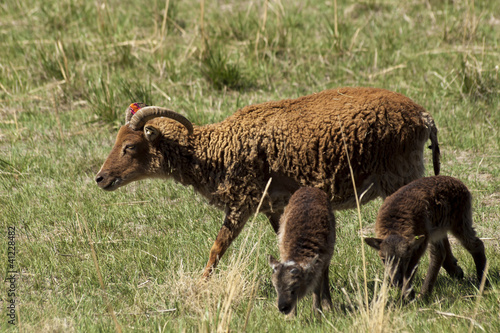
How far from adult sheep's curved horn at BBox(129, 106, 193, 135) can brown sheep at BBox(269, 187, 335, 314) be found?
4.86 feet

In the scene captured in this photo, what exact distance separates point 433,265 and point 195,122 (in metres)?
4.67

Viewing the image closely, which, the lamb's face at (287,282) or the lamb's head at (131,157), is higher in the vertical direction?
the lamb's head at (131,157)

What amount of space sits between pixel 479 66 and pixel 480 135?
1.35 m

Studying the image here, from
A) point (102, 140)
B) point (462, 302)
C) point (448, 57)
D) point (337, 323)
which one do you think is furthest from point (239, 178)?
point (448, 57)

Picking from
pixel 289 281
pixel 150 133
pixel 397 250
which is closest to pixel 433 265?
pixel 397 250

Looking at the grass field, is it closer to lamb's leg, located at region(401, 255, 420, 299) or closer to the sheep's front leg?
lamb's leg, located at region(401, 255, 420, 299)

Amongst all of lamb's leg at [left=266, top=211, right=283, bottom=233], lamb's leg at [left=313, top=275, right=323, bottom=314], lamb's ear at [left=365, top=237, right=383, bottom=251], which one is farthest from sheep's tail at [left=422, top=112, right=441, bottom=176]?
lamb's leg at [left=313, top=275, right=323, bottom=314]

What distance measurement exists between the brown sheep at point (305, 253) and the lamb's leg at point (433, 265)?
2.73ft

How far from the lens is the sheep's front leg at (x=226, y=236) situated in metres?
6.33

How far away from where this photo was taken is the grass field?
5.56 m

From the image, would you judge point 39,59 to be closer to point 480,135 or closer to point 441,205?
point 480,135

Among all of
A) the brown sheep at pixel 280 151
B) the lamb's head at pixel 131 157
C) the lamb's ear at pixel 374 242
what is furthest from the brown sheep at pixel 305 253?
the lamb's head at pixel 131 157

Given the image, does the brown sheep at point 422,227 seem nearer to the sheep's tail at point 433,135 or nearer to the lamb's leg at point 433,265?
the lamb's leg at point 433,265

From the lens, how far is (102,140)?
9.68 meters
